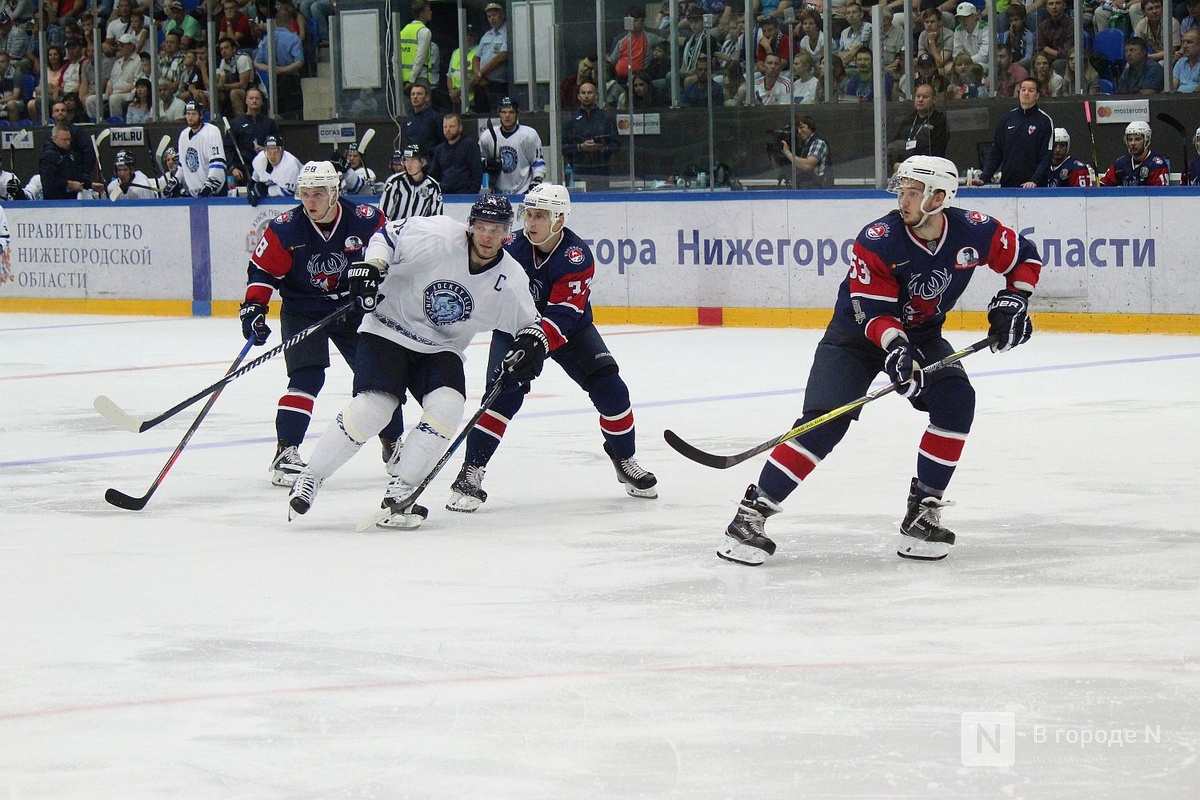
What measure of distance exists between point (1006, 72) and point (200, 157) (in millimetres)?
6217

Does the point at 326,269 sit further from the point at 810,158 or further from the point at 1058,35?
the point at 1058,35

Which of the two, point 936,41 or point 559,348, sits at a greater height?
point 936,41

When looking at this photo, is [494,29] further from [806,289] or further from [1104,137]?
[1104,137]

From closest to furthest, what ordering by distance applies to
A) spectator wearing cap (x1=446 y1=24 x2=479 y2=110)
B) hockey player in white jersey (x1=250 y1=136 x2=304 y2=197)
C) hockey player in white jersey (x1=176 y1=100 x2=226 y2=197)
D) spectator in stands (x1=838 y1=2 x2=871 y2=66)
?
spectator in stands (x1=838 y1=2 x2=871 y2=66), hockey player in white jersey (x1=250 y1=136 x2=304 y2=197), hockey player in white jersey (x1=176 y1=100 x2=226 y2=197), spectator wearing cap (x1=446 y1=24 x2=479 y2=110)

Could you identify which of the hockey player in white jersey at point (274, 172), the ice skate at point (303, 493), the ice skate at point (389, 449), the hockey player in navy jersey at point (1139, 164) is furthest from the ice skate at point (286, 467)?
the hockey player in white jersey at point (274, 172)

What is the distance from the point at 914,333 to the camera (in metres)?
4.93

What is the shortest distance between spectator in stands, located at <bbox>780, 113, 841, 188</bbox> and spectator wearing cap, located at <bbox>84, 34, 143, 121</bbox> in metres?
7.39

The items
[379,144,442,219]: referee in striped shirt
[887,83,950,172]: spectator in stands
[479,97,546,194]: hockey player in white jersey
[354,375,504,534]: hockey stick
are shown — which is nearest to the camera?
[354,375,504,534]: hockey stick

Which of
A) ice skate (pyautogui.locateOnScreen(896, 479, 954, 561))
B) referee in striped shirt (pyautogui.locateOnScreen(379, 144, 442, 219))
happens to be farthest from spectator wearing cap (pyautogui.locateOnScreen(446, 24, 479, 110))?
ice skate (pyautogui.locateOnScreen(896, 479, 954, 561))

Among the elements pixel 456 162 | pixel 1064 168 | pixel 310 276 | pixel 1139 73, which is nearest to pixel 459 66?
pixel 456 162

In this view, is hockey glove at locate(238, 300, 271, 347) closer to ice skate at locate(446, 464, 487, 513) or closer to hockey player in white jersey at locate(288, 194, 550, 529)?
hockey player in white jersey at locate(288, 194, 550, 529)

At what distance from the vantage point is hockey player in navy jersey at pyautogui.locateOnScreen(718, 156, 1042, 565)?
186 inches

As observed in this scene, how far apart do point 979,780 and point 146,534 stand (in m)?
3.15

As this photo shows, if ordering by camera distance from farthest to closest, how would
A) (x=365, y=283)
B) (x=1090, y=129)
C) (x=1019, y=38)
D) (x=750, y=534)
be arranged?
(x=1019, y=38)
(x=1090, y=129)
(x=365, y=283)
(x=750, y=534)
